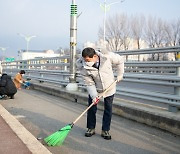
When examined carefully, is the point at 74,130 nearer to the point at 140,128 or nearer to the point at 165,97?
the point at 140,128

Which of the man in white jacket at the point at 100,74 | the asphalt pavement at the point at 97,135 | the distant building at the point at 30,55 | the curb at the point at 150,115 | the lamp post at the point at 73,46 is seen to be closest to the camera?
the asphalt pavement at the point at 97,135

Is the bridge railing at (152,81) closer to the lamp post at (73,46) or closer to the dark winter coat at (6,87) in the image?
the lamp post at (73,46)

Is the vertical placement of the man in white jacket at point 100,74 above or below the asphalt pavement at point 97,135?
above

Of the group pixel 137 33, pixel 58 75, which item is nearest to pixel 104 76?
pixel 58 75

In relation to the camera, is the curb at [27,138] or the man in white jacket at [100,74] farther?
the man in white jacket at [100,74]

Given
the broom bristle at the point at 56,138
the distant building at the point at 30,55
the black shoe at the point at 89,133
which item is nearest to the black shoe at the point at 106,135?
the black shoe at the point at 89,133

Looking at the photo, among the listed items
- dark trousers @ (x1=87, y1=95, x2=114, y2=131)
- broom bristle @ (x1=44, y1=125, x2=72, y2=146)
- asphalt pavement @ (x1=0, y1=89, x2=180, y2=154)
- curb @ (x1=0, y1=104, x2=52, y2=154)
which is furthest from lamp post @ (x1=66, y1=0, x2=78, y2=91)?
broom bristle @ (x1=44, y1=125, x2=72, y2=146)

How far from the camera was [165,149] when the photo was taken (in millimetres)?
4047

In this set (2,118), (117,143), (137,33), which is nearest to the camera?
(117,143)

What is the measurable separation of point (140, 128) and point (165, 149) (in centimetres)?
116

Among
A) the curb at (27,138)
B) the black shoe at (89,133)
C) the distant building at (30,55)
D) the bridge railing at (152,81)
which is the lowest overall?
the black shoe at (89,133)

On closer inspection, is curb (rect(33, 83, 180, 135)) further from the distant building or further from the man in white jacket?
the distant building

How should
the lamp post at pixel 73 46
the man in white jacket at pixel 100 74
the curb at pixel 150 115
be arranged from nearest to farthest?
the man in white jacket at pixel 100 74, the curb at pixel 150 115, the lamp post at pixel 73 46

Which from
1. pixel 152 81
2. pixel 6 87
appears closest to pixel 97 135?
pixel 152 81
